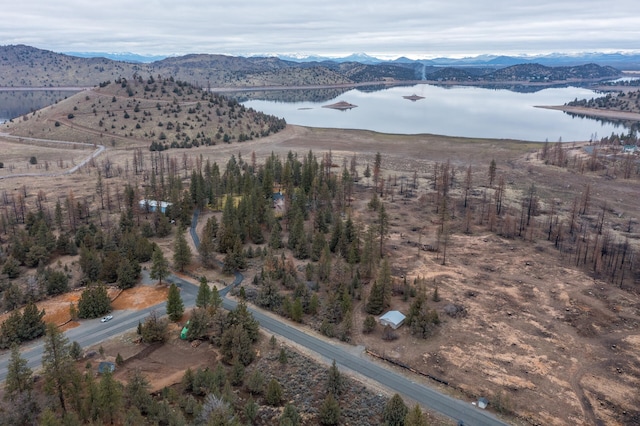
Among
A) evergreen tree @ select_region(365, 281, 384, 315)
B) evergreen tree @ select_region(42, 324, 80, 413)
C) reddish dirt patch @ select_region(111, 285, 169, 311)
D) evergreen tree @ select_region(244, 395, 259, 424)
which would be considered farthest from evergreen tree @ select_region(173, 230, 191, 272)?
evergreen tree @ select_region(244, 395, 259, 424)

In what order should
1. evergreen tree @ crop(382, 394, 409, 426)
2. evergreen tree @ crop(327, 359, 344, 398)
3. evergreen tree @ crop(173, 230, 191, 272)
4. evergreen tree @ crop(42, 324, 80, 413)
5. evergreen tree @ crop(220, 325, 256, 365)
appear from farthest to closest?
evergreen tree @ crop(173, 230, 191, 272), evergreen tree @ crop(220, 325, 256, 365), evergreen tree @ crop(327, 359, 344, 398), evergreen tree @ crop(382, 394, 409, 426), evergreen tree @ crop(42, 324, 80, 413)

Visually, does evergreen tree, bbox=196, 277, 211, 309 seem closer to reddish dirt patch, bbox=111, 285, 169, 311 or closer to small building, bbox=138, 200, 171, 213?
reddish dirt patch, bbox=111, 285, 169, 311

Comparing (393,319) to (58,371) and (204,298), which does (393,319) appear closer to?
(204,298)

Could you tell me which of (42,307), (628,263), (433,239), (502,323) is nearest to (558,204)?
(628,263)

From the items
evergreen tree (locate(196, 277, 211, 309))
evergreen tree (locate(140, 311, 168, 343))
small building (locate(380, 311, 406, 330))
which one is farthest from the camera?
evergreen tree (locate(196, 277, 211, 309))

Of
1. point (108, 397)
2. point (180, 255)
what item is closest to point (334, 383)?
point (108, 397)

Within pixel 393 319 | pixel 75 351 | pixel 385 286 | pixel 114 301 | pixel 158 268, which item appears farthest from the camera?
pixel 158 268
